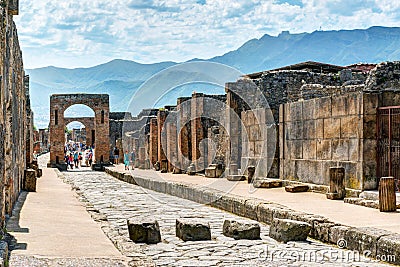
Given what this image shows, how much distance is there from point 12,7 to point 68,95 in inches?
1165

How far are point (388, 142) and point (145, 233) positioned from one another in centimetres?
588

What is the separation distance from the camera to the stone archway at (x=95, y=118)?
39.5 metres

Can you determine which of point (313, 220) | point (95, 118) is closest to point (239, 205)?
point (313, 220)

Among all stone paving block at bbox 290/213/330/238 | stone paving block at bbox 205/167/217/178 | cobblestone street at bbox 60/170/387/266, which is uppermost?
stone paving block at bbox 205/167/217/178

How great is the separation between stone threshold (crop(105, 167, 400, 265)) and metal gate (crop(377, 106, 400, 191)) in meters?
2.55

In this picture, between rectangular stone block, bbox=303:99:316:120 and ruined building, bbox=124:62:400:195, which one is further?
rectangular stone block, bbox=303:99:316:120

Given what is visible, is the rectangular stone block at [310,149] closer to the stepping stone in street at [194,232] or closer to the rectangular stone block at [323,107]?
the rectangular stone block at [323,107]

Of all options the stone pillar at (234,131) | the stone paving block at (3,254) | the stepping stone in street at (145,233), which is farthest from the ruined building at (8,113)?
the stone pillar at (234,131)

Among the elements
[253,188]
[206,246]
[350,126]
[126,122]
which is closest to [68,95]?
[126,122]

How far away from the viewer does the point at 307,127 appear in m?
A: 15.1

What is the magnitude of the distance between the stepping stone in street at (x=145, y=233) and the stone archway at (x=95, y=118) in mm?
30860

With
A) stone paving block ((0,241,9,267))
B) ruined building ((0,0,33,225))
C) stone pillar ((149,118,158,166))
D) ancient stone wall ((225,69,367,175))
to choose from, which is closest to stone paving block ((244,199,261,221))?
ruined building ((0,0,33,225))

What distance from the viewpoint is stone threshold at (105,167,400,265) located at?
296 inches

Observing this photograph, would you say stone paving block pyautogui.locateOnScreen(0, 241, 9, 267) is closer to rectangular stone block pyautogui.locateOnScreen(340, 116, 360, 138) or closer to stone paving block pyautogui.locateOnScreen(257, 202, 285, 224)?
stone paving block pyautogui.locateOnScreen(257, 202, 285, 224)
